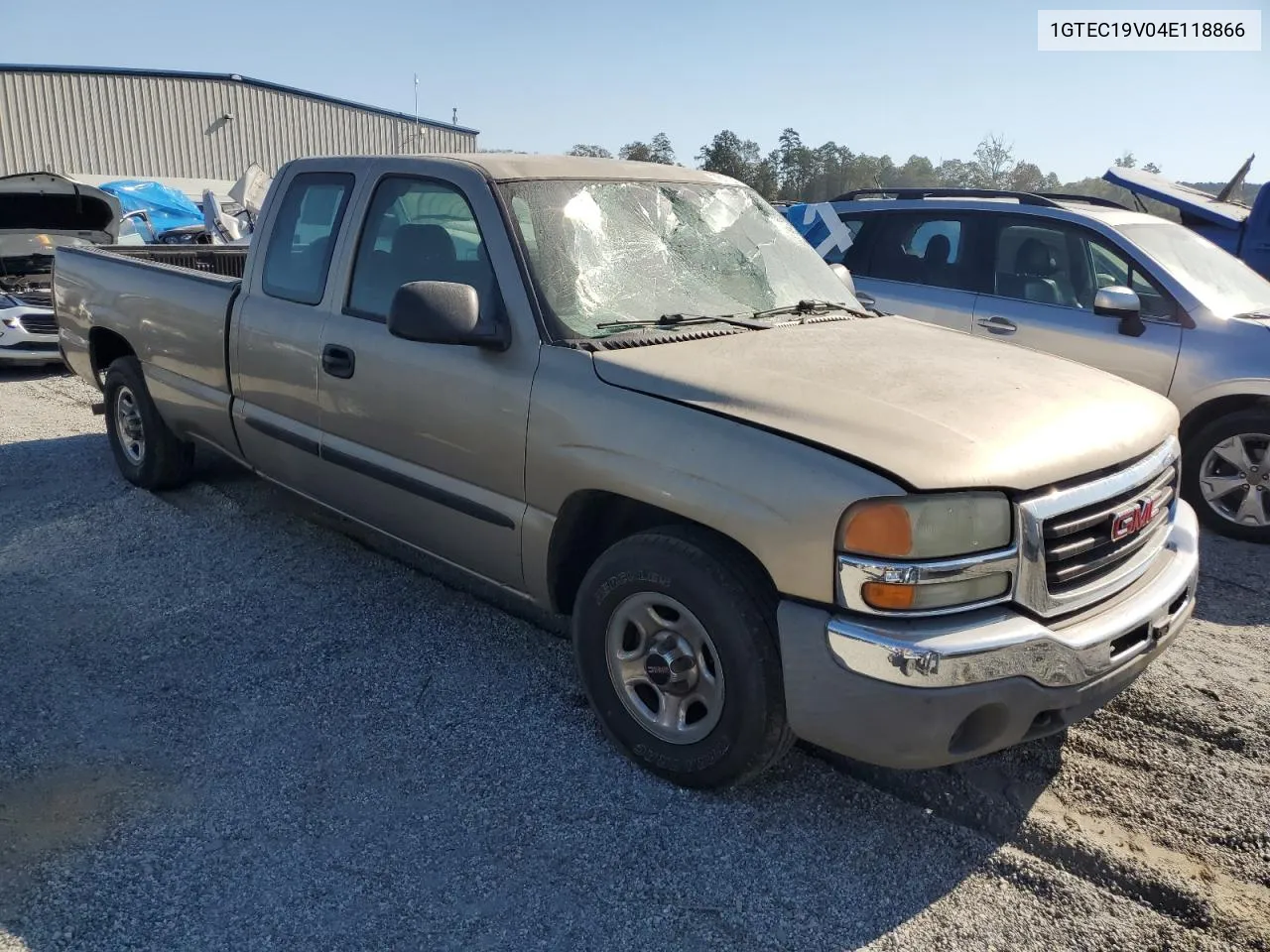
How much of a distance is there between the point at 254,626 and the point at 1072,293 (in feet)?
16.8

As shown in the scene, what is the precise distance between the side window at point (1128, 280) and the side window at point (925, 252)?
0.77m

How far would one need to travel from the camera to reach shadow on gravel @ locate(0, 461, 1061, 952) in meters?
2.53

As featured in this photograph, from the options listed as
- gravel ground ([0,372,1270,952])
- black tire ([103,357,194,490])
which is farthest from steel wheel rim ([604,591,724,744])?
black tire ([103,357,194,490])

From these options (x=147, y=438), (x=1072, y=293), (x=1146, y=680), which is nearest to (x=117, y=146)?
(x=147, y=438)

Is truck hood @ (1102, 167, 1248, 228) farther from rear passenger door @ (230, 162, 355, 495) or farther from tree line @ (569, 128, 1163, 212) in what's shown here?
tree line @ (569, 128, 1163, 212)

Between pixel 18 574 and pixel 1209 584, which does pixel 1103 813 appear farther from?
pixel 18 574

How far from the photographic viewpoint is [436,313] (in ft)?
10.5

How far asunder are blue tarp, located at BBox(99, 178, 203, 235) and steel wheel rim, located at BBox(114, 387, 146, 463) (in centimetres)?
1445

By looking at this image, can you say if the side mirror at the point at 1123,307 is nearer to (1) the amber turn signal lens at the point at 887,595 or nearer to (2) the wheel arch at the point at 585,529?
(2) the wheel arch at the point at 585,529

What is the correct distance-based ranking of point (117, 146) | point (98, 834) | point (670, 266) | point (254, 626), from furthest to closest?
point (117, 146) < point (254, 626) < point (670, 266) < point (98, 834)

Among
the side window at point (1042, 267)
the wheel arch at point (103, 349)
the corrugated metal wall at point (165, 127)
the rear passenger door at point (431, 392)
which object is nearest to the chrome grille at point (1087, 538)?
the rear passenger door at point (431, 392)

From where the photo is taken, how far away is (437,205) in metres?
3.75

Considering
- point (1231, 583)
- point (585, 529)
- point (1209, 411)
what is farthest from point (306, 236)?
point (1209, 411)

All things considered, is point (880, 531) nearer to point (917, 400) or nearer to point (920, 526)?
point (920, 526)
